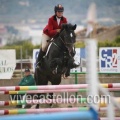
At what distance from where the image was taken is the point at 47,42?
30.9 feet

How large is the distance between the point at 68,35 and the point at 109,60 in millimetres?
4559

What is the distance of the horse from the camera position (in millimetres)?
8797

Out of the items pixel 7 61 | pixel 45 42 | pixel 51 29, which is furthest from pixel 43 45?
pixel 7 61

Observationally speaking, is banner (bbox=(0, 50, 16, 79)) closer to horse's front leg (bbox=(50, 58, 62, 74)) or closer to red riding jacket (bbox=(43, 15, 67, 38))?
red riding jacket (bbox=(43, 15, 67, 38))

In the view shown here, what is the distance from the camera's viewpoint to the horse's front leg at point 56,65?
8797 mm

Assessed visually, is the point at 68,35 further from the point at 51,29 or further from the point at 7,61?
the point at 7,61

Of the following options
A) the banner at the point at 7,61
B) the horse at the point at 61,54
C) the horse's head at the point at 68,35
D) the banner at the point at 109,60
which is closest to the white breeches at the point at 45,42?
the horse at the point at 61,54

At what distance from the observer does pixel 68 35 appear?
8.84m

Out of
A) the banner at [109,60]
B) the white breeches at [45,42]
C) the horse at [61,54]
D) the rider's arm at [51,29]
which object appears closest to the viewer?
the horse at [61,54]

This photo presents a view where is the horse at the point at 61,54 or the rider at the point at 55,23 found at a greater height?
the rider at the point at 55,23

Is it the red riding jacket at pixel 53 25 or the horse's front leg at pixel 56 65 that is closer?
the horse's front leg at pixel 56 65

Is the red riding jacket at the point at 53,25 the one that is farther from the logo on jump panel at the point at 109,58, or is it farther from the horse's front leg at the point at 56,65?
the logo on jump panel at the point at 109,58

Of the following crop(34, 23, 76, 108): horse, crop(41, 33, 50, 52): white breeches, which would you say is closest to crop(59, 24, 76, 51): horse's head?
crop(34, 23, 76, 108): horse

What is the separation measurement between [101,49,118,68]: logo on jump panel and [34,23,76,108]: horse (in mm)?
4034
